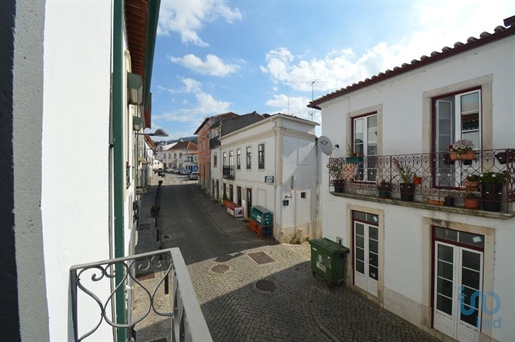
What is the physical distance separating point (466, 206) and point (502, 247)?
960 mm

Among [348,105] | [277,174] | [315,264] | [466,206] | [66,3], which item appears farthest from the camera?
[277,174]

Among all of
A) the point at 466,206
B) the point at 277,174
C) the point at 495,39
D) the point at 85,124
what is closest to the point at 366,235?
the point at 466,206

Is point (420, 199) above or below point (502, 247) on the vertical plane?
above

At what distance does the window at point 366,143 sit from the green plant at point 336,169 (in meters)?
0.58

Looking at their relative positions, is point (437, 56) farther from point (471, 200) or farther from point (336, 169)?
point (336, 169)

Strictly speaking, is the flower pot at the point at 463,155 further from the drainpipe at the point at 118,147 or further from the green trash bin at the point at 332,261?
the drainpipe at the point at 118,147

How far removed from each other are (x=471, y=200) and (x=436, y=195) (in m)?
0.81

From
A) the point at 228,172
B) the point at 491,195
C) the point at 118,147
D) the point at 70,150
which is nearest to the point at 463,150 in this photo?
the point at 491,195

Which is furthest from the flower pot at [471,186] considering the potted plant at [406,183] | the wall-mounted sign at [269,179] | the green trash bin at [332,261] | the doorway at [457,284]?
the wall-mounted sign at [269,179]

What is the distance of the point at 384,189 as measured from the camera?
718 centimetres

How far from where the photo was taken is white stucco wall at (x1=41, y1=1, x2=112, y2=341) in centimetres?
122

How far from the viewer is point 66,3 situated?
1.48 meters

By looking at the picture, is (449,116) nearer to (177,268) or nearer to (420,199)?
(420,199)
